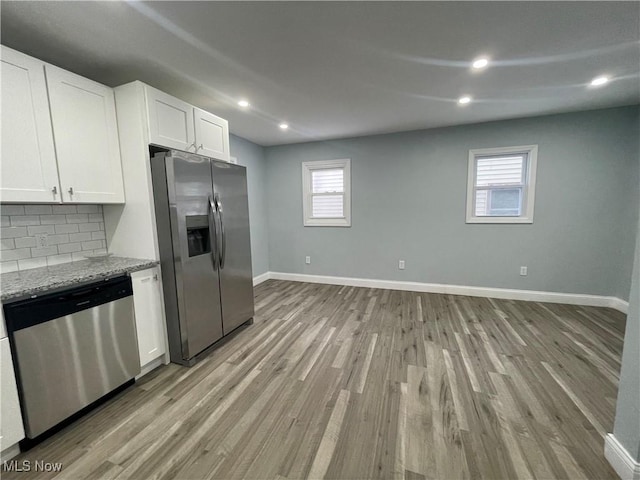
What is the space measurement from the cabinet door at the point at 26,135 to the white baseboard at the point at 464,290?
3241 mm

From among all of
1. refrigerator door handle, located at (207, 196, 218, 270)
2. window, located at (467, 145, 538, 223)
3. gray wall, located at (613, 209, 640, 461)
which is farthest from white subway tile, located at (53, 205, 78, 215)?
window, located at (467, 145, 538, 223)

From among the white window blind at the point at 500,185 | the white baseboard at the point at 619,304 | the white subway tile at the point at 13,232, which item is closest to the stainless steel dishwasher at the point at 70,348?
the white subway tile at the point at 13,232

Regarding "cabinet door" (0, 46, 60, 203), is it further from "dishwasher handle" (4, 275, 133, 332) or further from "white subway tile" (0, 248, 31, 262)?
"dishwasher handle" (4, 275, 133, 332)

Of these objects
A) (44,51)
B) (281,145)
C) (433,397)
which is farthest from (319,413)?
(281,145)

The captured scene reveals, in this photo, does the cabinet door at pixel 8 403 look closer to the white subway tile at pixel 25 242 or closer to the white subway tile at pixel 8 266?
the white subway tile at pixel 8 266

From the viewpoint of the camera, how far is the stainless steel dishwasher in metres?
1.46

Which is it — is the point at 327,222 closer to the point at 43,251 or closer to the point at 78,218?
the point at 78,218

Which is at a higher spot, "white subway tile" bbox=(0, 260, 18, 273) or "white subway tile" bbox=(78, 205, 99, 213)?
"white subway tile" bbox=(78, 205, 99, 213)

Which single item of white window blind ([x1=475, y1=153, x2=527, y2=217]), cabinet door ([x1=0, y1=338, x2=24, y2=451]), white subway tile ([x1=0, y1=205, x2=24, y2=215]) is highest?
white window blind ([x1=475, y1=153, x2=527, y2=217])

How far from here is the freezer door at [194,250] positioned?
2.13 m

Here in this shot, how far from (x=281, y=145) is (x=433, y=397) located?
4.34 metres

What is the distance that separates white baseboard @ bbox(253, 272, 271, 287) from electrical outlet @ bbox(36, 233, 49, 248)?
2.89m

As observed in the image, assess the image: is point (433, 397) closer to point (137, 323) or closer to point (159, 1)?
point (137, 323)

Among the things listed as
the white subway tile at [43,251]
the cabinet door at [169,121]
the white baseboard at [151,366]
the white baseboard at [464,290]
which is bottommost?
the white baseboard at [151,366]
